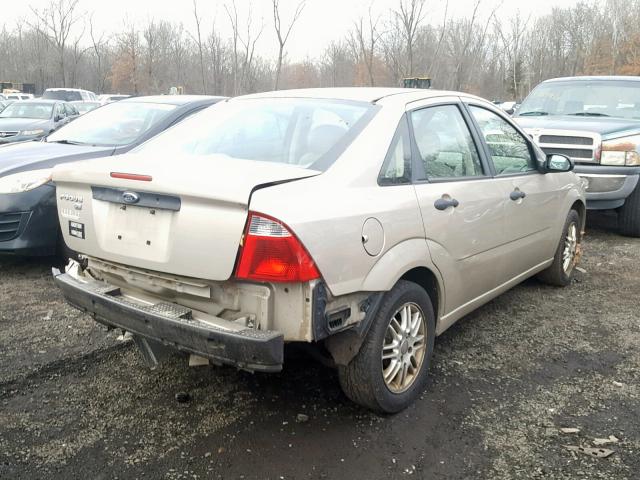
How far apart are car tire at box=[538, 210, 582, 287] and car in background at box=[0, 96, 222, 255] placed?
408 cm

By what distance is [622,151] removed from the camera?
22.8ft

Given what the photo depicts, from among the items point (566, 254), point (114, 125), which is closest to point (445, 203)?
point (566, 254)

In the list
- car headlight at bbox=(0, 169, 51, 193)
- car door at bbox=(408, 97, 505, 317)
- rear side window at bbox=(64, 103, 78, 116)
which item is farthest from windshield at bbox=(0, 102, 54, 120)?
car door at bbox=(408, 97, 505, 317)

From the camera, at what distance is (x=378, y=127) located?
10.1 ft

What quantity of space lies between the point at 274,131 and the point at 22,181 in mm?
2969

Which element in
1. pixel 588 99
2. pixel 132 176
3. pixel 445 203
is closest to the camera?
pixel 132 176

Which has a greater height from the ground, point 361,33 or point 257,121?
point 361,33

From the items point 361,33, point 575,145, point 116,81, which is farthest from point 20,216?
point 116,81

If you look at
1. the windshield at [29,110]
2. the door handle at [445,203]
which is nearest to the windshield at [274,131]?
the door handle at [445,203]

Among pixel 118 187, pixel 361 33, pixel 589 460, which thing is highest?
pixel 361 33

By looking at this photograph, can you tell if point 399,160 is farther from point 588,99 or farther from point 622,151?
point 588,99

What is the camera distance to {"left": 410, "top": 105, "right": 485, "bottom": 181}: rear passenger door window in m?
3.35

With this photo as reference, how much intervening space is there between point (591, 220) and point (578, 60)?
39425 mm

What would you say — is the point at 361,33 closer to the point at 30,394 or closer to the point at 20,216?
the point at 20,216
